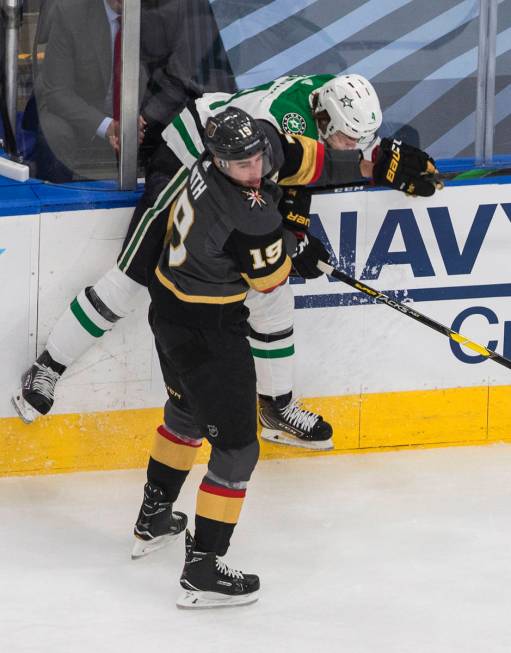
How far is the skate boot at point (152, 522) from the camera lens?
11.8ft

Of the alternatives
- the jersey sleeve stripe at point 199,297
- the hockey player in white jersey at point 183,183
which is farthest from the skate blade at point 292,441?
the jersey sleeve stripe at point 199,297

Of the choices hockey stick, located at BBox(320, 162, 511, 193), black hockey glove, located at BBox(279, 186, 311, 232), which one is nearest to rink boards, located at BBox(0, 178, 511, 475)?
hockey stick, located at BBox(320, 162, 511, 193)

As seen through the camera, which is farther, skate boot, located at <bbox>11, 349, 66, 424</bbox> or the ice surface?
skate boot, located at <bbox>11, 349, 66, 424</bbox>

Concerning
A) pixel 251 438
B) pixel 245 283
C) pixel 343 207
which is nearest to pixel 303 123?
pixel 343 207

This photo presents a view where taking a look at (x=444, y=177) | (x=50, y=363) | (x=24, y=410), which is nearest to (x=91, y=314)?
(x=50, y=363)

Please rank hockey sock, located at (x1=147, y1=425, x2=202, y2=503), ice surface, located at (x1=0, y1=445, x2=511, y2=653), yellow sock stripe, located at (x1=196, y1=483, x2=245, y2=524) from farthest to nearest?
hockey sock, located at (x1=147, y1=425, x2=202, y2=503)
yellow sock stripe, located at (x1=196, y1=483, x2=245, y2=524)
ice surface, located at (x1=0, y1=445, x2=511, y2=653)

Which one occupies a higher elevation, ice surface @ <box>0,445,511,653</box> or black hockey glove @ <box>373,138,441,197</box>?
black hockey glove @ <box>373,138,441,197</box>

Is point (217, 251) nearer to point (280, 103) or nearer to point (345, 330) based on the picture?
point (280, 103)

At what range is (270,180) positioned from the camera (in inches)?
133

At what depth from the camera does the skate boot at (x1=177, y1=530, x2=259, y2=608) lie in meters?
3.37

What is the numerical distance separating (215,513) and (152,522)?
0.33 meters

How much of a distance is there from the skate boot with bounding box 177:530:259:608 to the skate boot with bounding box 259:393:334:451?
81cm

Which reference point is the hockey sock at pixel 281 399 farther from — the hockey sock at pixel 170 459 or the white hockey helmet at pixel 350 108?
the white hockey helmet at pixel 350 108

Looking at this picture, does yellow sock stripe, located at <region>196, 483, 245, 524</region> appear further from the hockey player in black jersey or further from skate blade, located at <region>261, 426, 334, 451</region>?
skate blade, located at <region>261, 426, 334, 451</region>
